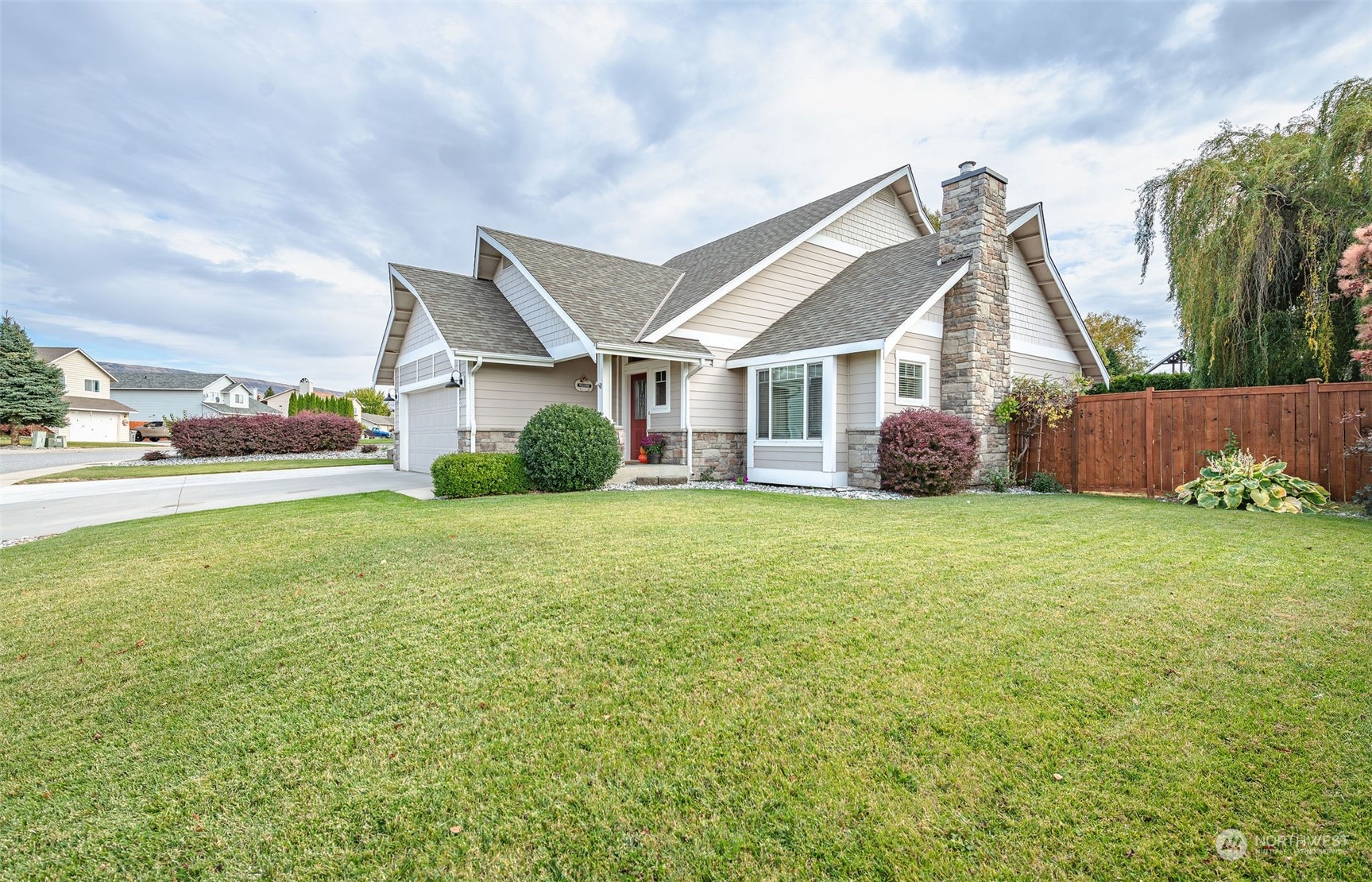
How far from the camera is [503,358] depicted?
1291cm

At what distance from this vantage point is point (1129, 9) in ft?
32.4

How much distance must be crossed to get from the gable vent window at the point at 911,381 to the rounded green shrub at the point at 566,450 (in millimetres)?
5565

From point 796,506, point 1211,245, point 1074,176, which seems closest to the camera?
point 796,506

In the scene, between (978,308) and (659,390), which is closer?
(978,308)

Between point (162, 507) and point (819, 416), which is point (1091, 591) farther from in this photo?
point (162, 507)

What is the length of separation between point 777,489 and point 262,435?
21962mm

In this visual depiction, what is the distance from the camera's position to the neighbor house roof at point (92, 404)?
4016cm

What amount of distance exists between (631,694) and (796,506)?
566cm

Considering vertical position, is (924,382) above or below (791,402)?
above

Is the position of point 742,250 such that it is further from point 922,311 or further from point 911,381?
point 911,381

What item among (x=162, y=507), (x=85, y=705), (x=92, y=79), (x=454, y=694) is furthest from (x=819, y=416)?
(x=92, y=79)

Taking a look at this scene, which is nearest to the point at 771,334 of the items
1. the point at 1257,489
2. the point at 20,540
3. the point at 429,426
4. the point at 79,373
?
the point at 1257,489

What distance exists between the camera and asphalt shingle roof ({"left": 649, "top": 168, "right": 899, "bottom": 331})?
13422 mm

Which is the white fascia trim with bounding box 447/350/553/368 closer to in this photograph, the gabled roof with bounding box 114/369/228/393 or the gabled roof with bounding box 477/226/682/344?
the gabled roof with bounding box 477/226/682/344
